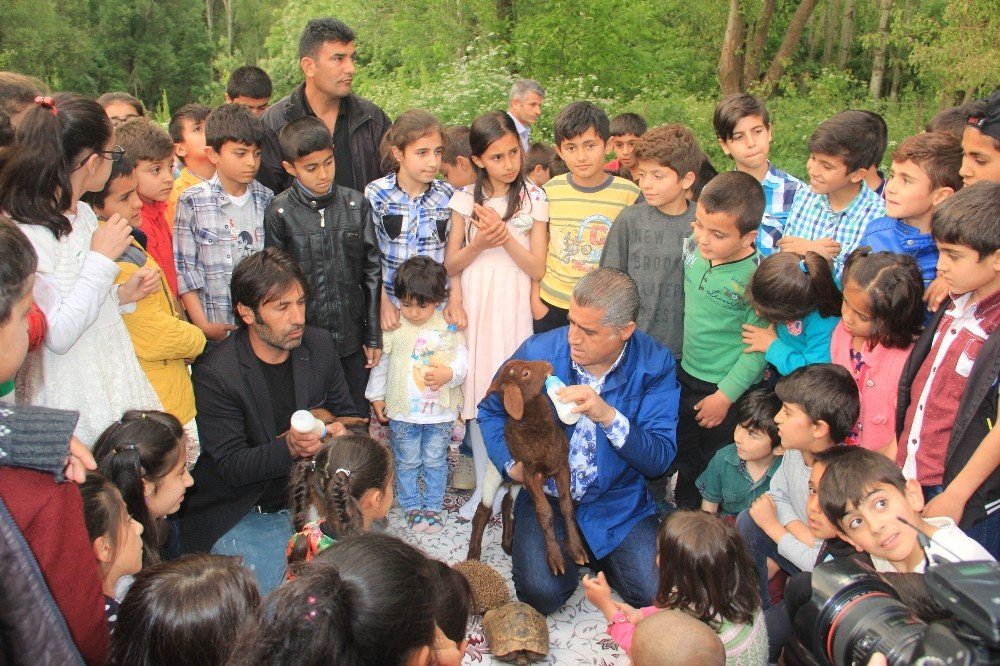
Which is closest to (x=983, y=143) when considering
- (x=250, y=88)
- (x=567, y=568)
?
(x=567, y=568)

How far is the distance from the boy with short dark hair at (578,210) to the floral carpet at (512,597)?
3.97 ft

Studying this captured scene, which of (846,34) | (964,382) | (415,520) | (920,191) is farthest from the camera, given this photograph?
(846,34)

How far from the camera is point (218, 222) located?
3.84m

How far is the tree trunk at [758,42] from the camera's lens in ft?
48.7

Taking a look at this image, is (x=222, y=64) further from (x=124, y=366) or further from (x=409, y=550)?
(x=409, y=550)

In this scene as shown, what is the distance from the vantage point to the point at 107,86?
87.6ft

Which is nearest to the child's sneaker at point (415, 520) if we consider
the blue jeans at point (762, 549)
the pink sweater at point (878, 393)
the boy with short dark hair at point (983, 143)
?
the blue jeans at point (762, 549)

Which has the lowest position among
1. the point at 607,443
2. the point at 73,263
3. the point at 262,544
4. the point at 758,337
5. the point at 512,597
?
the point at 512,597

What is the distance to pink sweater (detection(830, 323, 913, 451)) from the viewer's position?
3.05 meters

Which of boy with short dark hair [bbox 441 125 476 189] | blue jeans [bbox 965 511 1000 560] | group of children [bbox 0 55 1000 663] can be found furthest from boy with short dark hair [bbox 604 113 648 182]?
blue jeans [bbox 965 511 1000 560]

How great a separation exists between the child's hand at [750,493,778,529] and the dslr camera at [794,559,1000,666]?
4.17 feet

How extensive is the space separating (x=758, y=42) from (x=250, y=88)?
40.1 ft

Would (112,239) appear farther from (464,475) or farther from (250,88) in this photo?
(250,88)

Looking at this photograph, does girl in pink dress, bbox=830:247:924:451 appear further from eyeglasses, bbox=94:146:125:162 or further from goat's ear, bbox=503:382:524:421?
eyeglasses, bbox=94:146:125:162
